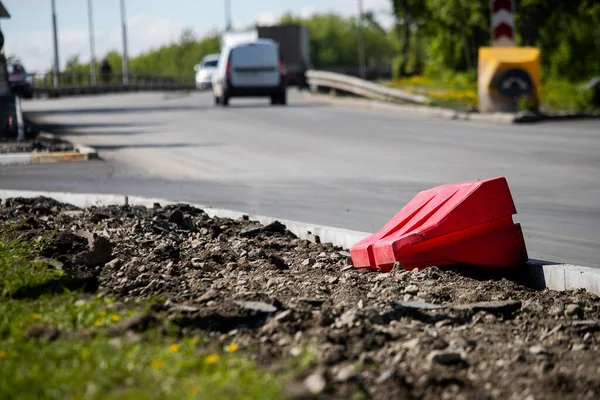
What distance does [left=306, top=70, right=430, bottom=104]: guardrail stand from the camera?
1252 inches

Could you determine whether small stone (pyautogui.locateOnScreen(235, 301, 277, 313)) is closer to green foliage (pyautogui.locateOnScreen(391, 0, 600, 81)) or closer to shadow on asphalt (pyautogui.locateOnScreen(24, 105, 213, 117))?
shadow on asphalt (pyautogui.locateOnScreen(24, 105, 213, 117))

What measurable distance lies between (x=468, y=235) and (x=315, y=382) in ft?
11.1

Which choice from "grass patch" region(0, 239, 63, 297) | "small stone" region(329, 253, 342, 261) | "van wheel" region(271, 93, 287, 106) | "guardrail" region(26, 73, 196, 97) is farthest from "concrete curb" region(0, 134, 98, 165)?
"guardrail" region(26, 73, 196, 97)

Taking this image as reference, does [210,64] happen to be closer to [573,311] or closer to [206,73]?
[206,73]

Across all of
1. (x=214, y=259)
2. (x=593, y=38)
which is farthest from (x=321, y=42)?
(x=214, y=259)

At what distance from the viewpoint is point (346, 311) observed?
19.6ft

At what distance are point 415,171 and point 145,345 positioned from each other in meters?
10.6

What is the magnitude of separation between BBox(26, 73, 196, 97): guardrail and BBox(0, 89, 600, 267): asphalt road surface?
3065cm

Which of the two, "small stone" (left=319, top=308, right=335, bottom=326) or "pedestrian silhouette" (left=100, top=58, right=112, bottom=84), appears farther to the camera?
"pedestrian silhouette" (left=100, top=58, right=112, bottom=84)

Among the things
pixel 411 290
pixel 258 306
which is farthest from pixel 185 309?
pixel 411 290

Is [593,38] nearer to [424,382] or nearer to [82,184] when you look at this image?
[82,184]

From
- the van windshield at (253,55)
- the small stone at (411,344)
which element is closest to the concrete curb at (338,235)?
the small stone at (411,344)

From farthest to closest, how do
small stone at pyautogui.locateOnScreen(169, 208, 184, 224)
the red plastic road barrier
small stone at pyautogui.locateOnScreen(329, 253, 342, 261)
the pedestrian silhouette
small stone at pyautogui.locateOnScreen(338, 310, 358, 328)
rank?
the pedestrian silhouette < small stone at pyautogui.locateOnScreen(169, 208, 184, 224) < small stone at pyautogui.locateOnScreen(329, 253, 342, 261) < the red plastic road barrier < small stone at pyautogui.locateOnScreen(338, 310, 358, 328)

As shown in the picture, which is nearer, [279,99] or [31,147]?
[31,147]
